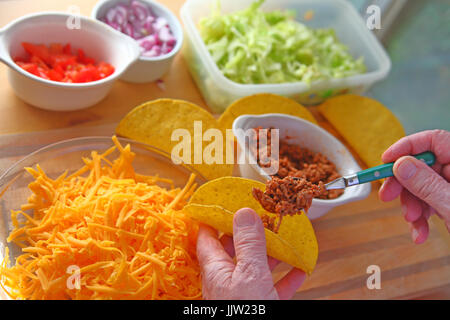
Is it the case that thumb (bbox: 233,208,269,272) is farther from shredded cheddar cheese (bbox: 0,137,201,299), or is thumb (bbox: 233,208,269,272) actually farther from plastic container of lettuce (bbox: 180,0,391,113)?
plastic container of lettuce (bbox: 180,0,391,113)

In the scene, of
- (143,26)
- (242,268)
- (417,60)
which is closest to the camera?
(242,268)

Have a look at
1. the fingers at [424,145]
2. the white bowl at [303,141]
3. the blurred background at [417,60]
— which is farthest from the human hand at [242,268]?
the blurred background at [417,60]

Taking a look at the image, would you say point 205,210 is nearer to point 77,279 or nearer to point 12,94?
point 77,279

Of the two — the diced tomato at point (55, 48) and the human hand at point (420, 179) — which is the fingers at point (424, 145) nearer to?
the human hand at point (420, 179)

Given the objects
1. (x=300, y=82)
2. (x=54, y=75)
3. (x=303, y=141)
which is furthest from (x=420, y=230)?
(x=54, y=75)

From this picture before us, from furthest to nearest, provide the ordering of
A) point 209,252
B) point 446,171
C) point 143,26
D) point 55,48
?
point 143,26, point 55,48, point 446,171, point 209,252

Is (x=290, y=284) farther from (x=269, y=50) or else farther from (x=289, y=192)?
(x=269, y=50)

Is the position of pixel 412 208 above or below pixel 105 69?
below
